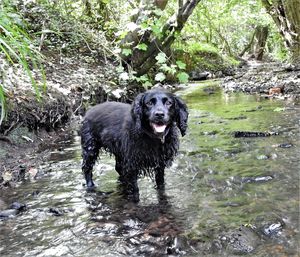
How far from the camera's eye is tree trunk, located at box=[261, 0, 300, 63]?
1491 centimetres

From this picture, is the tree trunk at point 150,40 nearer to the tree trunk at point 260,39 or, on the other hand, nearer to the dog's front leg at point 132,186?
the dog's front leg at point 132,186

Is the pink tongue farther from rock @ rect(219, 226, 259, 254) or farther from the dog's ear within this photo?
rock @ rect(219, 226, 259, 254)

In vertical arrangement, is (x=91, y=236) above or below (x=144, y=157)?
below

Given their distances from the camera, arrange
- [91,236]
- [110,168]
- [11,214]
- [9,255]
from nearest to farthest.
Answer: [9,255] < [91,236] < [11,214] < [110,168]

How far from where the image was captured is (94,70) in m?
11.5

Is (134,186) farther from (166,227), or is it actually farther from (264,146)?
(264,146)

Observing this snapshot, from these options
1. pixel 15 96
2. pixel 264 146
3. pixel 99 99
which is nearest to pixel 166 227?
pixel 264 146

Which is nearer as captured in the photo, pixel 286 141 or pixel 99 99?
pixel 286 141

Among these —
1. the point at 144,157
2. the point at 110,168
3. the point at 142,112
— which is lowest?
the point at 110,168

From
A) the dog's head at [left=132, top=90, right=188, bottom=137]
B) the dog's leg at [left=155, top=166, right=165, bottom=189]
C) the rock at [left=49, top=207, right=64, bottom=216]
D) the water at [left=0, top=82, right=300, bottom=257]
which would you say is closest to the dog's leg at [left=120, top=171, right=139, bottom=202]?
the water at [left=0, top=82, right=300, bottom=257]

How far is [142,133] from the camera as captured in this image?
4.86 metres

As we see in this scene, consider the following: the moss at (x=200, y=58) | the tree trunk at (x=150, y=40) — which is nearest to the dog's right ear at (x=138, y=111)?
the tree trunk at (x=150, y=40)

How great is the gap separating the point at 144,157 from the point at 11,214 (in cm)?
165

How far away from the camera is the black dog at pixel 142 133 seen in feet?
15.5
